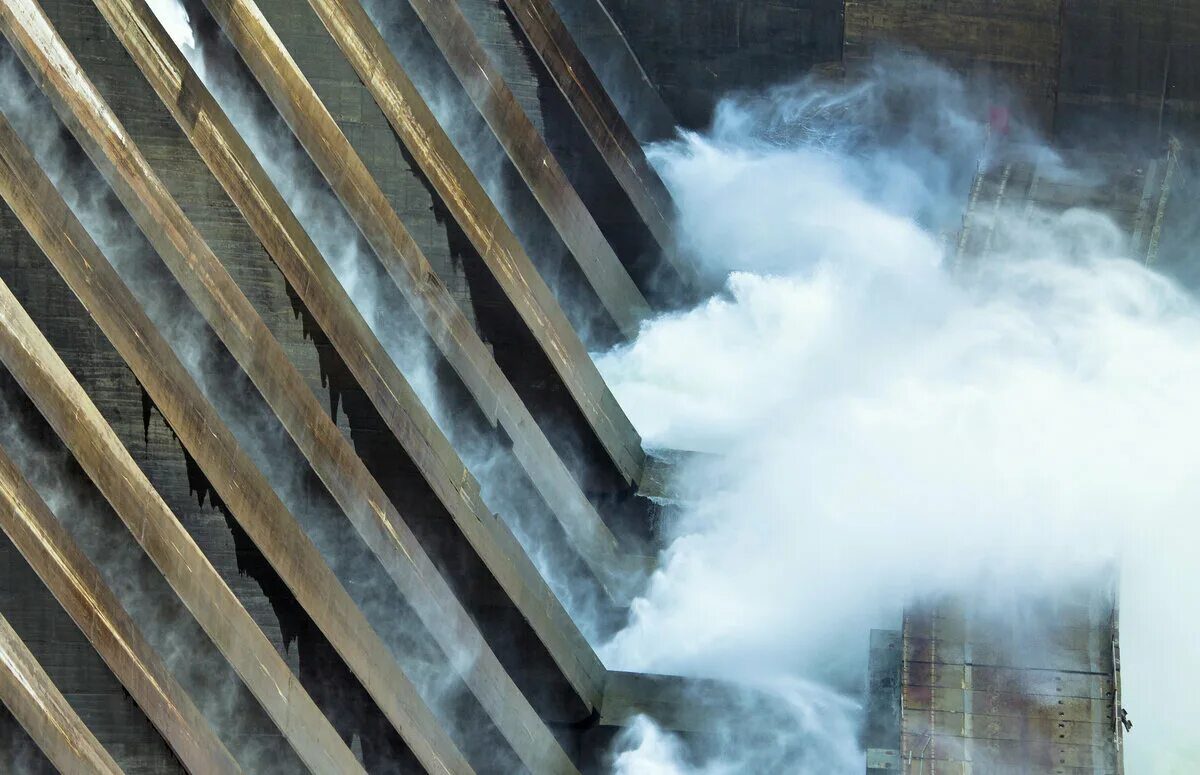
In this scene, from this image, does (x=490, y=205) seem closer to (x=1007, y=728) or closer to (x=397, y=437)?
(x=397, y=437)

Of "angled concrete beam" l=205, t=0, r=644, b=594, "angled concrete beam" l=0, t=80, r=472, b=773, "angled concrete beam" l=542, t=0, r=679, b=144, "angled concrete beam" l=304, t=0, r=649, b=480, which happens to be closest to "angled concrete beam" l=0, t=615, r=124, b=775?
"angled concrete beam" l=0, t=80, r=472, b=773

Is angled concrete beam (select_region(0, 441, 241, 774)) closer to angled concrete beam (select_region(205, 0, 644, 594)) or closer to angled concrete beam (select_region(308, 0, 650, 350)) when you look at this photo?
angled concrete beam (select_region(205, 0, 644, 594))

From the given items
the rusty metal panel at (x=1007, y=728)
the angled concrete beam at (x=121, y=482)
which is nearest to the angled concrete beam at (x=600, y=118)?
the rusty metal panel at (x=1007, y=728)

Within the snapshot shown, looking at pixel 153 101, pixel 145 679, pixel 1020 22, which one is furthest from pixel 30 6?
pixel 1020 22

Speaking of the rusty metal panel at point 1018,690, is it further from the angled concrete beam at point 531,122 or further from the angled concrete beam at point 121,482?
the angled concrete beam at point 531,122

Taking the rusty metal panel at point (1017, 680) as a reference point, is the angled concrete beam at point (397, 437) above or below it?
above

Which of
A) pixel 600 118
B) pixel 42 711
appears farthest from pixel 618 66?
pixel 42 711
